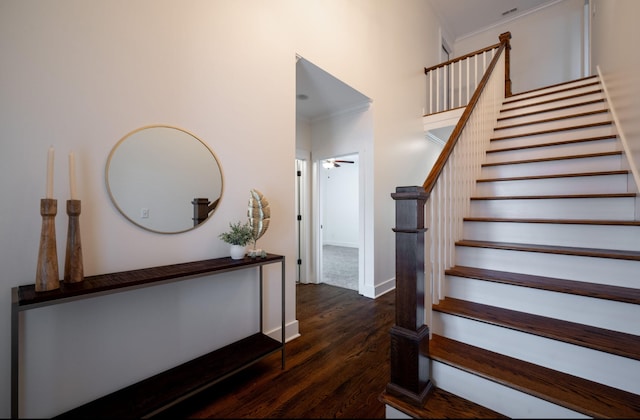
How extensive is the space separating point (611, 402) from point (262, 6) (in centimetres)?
314

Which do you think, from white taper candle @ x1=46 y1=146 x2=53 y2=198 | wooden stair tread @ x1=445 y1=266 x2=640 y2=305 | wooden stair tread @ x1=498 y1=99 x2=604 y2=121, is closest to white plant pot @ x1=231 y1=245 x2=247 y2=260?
white taper candle @ x1=46 y1=146 x2=53 y2=198

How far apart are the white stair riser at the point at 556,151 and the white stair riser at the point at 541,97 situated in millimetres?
1313

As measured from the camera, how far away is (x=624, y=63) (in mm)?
2209

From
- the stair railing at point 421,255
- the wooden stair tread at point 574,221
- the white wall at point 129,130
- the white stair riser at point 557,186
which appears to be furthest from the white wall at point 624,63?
the white wall at point 129,130

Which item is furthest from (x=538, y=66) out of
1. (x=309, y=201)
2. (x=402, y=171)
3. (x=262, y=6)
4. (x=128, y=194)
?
(x=128, y=194)

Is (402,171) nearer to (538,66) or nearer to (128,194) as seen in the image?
(128,194)

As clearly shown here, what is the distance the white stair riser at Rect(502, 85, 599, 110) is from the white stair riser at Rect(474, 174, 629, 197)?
1907mm

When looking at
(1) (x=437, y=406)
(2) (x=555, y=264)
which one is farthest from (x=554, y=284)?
(1) (x=437, y=406)

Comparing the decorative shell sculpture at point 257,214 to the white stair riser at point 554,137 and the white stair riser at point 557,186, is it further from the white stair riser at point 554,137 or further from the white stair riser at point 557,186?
the white stair riser at point 554,137

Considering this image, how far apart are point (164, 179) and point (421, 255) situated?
159 centimetres

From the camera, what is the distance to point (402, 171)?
12.9 feet

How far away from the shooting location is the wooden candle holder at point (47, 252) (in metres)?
1.07

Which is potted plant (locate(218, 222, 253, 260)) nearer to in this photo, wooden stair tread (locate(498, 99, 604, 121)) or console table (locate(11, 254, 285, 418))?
console table (locate(11, 254, 285, 418))

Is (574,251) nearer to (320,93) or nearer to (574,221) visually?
(574,221)
